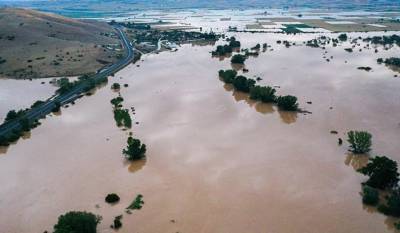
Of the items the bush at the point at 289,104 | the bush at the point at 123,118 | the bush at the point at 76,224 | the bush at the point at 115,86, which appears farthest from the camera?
the bush at the point at 115,86

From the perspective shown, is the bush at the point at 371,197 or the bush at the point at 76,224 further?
the bush at the point at 371,197

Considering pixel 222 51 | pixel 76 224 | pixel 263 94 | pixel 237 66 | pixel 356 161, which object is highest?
pixel 222 51

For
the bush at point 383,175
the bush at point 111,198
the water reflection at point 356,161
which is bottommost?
the bush at point 111,198

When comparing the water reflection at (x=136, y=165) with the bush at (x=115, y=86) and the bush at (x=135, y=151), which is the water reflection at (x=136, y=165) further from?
the bush at (x=115, y=86)

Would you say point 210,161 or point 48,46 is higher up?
point 48,46

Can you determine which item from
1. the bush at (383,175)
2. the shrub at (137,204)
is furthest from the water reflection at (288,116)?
the shrub at (137,204)

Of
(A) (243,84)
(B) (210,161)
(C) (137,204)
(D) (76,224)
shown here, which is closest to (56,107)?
(B) (210,161)

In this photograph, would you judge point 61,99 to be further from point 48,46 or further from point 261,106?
point 48,46
